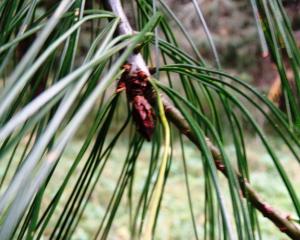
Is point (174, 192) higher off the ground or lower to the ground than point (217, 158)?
higher

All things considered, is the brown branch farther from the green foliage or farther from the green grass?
the green grass

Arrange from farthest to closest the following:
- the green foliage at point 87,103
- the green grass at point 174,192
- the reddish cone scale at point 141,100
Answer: the green grass at point 174,192 < the reddish cone scale at point 141,100 < the green foliage at point 87,103

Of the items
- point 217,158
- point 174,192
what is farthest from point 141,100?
point 174,192

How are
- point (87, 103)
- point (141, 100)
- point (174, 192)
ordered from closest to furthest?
1. point (87, 103)
2. point (141, 100)
3. point (174, 192)

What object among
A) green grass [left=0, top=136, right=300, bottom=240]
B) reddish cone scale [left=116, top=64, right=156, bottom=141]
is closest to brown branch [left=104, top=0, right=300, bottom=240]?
reddish cone scale [left=116, top=64, right=156, bottom=141]

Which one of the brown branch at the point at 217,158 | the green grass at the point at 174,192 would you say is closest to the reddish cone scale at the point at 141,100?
the brown branch at the point at 217,158

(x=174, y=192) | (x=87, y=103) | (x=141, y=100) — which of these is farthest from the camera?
(x=174, y=192)

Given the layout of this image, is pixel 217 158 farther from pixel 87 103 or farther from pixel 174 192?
pixel 174 192

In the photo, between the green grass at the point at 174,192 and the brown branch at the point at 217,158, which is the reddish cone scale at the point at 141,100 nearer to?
the brown branch at the point at 217,158
